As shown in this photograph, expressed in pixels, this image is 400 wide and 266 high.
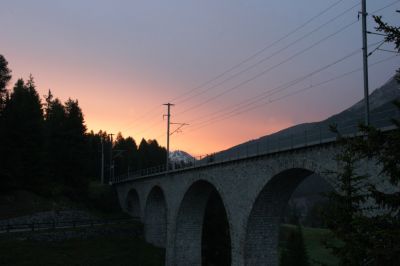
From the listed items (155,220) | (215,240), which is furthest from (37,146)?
(215,240)

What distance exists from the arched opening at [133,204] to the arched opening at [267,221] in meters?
39.7

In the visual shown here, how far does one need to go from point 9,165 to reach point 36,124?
24.6ft

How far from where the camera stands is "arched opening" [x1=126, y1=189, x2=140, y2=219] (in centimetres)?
6846

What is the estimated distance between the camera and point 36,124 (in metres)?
59.5

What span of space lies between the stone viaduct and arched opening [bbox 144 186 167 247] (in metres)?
Result: 8.66

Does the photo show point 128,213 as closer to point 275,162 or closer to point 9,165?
point 9,165

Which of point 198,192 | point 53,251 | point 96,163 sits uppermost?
point 96,163

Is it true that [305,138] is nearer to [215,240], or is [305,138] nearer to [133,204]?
[215,240]

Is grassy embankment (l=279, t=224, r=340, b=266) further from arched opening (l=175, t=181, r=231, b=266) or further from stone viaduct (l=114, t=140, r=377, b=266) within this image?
stone viaduct (l=114, t=140, r=377, b=266)

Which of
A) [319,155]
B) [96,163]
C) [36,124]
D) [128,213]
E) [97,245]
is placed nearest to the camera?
[319,155]

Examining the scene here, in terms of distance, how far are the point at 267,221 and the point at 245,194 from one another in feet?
7.27

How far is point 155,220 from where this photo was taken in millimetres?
57688

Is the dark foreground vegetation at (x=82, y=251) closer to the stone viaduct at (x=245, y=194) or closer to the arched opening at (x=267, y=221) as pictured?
the stone viaduct at (x=245, y=194)

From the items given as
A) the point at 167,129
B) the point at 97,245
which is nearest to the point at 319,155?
the point at 167,129
